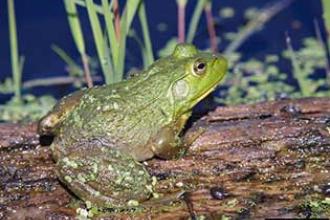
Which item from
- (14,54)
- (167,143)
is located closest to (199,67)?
(167,143)

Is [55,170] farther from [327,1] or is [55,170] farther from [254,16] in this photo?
[254,16]

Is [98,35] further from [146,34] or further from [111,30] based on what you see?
[146,34]

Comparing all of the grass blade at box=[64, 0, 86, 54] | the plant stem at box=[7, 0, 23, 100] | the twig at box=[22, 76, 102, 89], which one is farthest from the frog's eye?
the twig at box=[22, 76, 102, 89]

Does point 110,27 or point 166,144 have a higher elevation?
point 110,27

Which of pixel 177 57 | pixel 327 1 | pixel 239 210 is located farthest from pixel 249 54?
pixel 239 210

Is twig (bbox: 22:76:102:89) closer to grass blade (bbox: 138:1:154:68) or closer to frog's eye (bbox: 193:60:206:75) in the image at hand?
grass blade (bbox: 138:1:154:68)

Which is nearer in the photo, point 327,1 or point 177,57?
point 177,57

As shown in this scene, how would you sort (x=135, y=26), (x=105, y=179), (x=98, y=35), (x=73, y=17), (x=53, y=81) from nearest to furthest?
(x=105, y=179) < (x=98, y=35) < (x=73, y=17) < (x=53, y=81) < (x=135, y=26)
